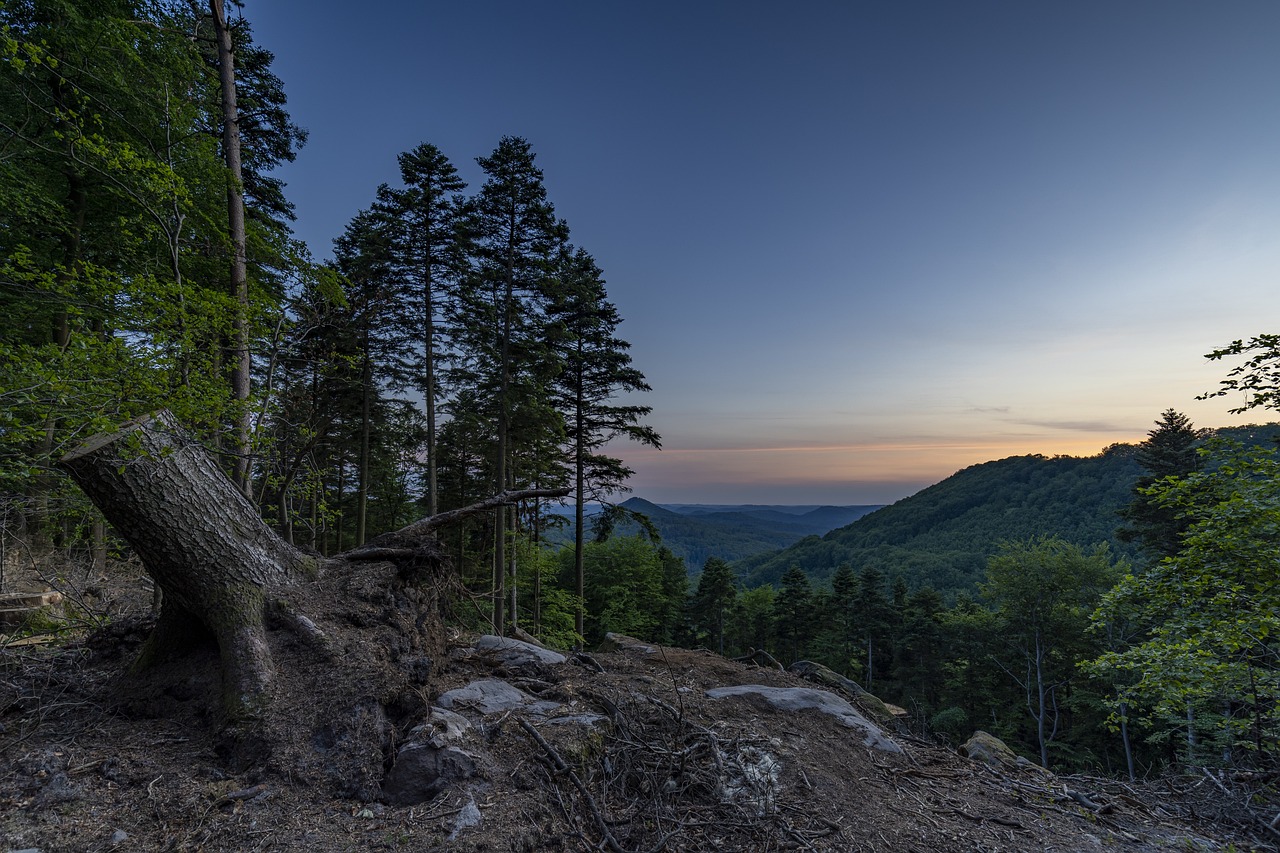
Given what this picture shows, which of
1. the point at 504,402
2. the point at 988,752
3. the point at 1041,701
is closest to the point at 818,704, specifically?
the point at 988,752

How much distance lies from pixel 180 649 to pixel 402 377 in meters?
14.5

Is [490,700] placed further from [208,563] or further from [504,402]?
[504,402]

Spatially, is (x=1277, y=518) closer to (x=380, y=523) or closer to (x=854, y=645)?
(x=380, y=523)

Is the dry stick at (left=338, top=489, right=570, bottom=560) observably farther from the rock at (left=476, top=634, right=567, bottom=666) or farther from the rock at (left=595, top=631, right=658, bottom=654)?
the rock at (left=595, top=631, right=658, bottom=654)

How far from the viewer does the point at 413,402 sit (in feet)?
60.6

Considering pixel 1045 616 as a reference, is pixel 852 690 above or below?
above

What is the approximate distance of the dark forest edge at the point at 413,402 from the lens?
5.10m

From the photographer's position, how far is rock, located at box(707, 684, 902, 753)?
194 inches

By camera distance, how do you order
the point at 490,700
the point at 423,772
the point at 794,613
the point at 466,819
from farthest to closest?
the point at 794,613 < the point at 490,700 < the point at 423,772 < the point at 466,819

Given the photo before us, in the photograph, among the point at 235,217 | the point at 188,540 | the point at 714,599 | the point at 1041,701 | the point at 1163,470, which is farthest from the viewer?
the point at 714,599

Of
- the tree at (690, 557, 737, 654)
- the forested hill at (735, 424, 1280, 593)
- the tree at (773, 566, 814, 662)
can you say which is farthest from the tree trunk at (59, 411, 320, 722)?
the forested hill at (735, 424, 1280, 593)

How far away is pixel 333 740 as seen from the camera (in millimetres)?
3295

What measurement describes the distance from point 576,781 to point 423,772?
1086 mm

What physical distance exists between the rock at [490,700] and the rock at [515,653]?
0.82 metres
